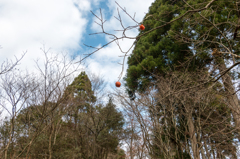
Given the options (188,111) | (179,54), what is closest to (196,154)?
(188,111)

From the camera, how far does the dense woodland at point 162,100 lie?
3129mm

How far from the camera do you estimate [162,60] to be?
7.09m

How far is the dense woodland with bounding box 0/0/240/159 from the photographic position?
3.13m

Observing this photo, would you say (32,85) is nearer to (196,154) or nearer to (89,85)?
(89,85)

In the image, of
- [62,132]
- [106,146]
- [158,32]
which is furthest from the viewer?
[106,146]

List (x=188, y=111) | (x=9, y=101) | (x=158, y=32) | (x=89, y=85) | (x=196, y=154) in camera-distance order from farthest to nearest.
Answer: (x=89, y=85)
(x=158, y=32)
(x=188, y=111)
(x=9, y=101)
(x=196, y=154)

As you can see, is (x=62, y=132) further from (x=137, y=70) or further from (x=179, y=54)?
(x=179, y=54)

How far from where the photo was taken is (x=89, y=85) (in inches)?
412

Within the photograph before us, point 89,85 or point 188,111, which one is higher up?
point 89,85

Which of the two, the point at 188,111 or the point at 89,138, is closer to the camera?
the point at 188,111

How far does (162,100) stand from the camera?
5.14 meters

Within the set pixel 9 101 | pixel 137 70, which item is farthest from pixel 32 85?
pixel 137 70

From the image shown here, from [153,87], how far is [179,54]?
192 cm

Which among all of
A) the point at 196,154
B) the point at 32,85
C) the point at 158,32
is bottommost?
the point at 196,154
